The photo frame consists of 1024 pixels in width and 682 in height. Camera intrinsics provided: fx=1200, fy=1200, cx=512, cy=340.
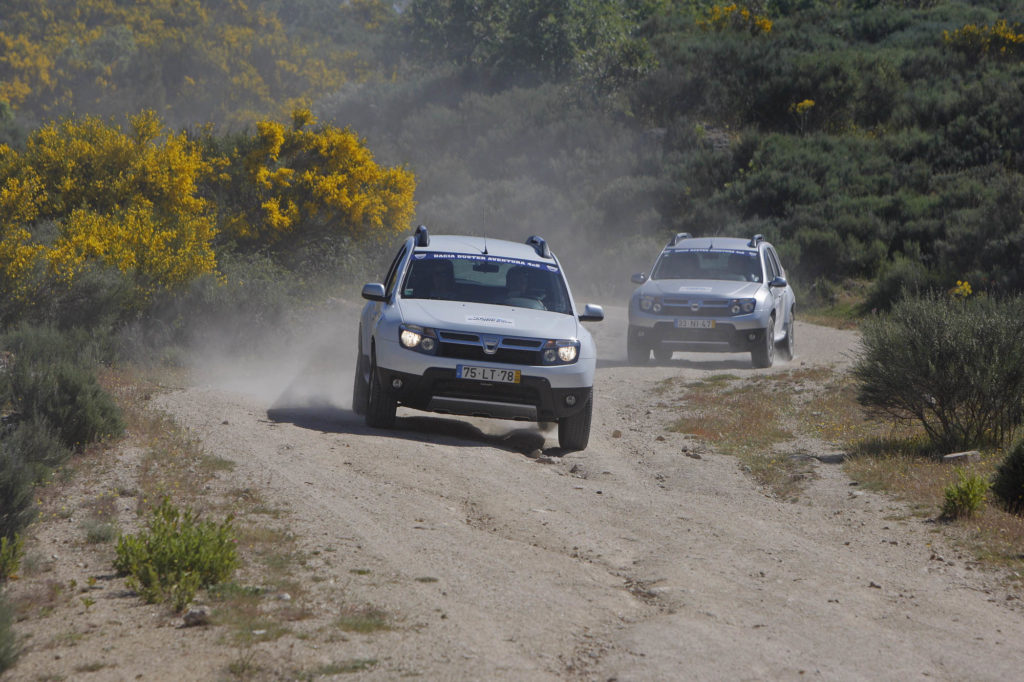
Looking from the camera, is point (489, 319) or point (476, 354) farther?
point (489, 319)

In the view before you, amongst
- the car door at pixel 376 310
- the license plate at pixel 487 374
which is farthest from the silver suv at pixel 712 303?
the license plate at pixel 487 374

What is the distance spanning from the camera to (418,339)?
10273 millimetres

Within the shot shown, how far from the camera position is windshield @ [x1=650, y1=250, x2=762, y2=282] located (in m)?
18.2

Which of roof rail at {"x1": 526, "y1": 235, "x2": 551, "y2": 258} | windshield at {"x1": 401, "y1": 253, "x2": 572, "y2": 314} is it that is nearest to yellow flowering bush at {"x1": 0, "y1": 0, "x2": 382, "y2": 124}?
roof rail at {"x1": 526, "y1": 235, "x2": 551, "y2": 258}

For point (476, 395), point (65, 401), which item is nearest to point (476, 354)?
point (476, 395)

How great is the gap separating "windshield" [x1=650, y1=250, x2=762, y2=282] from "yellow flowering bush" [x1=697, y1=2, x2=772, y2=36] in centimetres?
3630

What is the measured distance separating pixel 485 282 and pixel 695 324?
6.83m

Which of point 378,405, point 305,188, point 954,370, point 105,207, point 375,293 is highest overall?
point 305,188

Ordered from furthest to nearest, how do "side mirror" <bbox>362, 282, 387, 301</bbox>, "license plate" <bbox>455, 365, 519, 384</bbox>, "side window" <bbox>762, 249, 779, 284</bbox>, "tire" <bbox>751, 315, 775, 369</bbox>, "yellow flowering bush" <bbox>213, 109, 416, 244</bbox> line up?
"yellow flowering bush" <bbox>213, 109, 416, 244</bbox> < "side window" <bbox>762, 249, 779, 284</bbox> < "tire" <bbox>751, 315, 775, 369</bbox> < "side mirror" <bbox>362, 282, 387, 301</bbox> < "license plate" <bbox>455, 365, 519, 384</bbox>

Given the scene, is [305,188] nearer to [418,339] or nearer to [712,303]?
[712,303]

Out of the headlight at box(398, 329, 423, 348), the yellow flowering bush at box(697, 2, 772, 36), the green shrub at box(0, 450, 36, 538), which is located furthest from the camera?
the yellow flowering bush at box(697, 2, 772, 36)

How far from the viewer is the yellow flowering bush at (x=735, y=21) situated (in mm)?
52812

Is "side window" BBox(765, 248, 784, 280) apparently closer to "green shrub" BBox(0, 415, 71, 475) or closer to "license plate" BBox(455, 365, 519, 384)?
"license plate" BBox(455, 365, 519, 384)

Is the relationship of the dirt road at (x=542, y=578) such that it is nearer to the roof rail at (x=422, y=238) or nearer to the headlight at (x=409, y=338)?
the headlight at (x=409, y=338)
